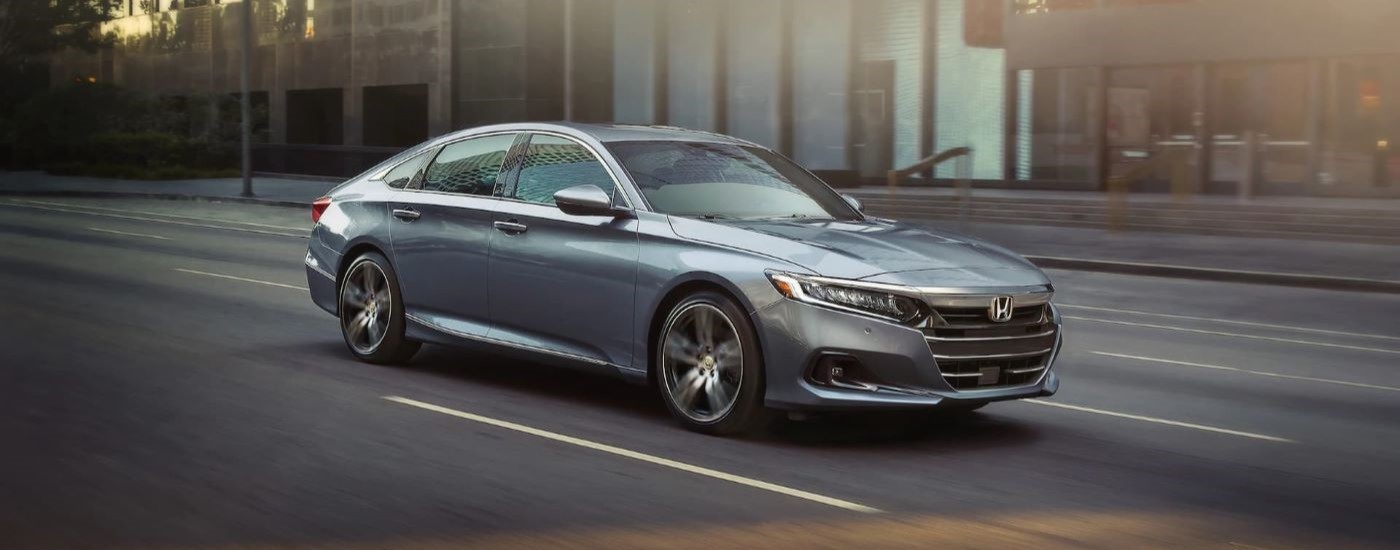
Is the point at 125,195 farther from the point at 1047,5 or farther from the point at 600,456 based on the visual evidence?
the point at 600,456

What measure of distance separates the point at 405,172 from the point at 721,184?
7.77ft

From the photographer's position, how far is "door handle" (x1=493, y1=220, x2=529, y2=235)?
28.5 ft

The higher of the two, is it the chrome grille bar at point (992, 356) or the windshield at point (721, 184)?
the windshield at point (721, 184)

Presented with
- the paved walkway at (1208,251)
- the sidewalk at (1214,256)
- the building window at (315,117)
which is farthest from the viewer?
the building window at (315,117)

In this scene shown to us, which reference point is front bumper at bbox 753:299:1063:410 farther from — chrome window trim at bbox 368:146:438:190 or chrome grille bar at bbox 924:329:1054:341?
chrome window trim at bbox 368:146:438:190

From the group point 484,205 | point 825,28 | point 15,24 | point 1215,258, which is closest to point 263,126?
point 15,24

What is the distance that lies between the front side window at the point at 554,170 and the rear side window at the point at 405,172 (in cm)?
106

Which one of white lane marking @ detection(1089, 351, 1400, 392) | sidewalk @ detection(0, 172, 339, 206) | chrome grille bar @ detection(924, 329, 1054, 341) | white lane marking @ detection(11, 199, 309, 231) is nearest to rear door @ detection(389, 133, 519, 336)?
chrome grille bar @ detection(924, 329, 1054, 341)

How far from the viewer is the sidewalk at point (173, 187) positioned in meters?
37.5

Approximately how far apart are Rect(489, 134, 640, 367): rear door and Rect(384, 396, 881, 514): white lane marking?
0.59 metres

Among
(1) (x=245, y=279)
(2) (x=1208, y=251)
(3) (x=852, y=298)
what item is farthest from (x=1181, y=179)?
(3) (x=852, y=298)

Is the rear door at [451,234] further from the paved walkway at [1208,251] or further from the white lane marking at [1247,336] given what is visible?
the paved walkway at [1208,251]

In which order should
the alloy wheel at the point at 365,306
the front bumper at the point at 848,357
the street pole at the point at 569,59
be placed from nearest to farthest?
the front bumper at the point at 848,357
the alloy wheel at the point at 365,306
the street pole at the point at 569,59

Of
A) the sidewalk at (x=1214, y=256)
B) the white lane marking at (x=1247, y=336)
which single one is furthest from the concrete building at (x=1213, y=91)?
the white lane marking at (x=1247, y=336)
